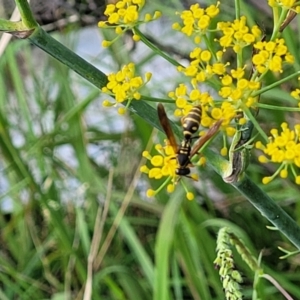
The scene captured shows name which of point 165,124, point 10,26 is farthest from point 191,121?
point 10,26

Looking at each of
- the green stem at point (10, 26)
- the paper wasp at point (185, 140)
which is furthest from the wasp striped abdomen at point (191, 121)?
the green stem at point (10, 26)

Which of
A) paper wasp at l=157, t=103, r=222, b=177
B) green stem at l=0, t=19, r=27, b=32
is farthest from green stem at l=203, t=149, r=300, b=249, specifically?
green stem at l=0, t=19, r=27, b=32

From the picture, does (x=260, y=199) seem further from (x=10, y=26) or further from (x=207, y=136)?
(x=10, y=26)

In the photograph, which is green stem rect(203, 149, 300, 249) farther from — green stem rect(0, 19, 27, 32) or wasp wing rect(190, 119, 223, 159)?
green stem rect(0, 19, 27, 32)

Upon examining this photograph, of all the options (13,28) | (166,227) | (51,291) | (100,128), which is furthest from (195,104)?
(100,128)

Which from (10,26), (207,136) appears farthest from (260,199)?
(10,26)
